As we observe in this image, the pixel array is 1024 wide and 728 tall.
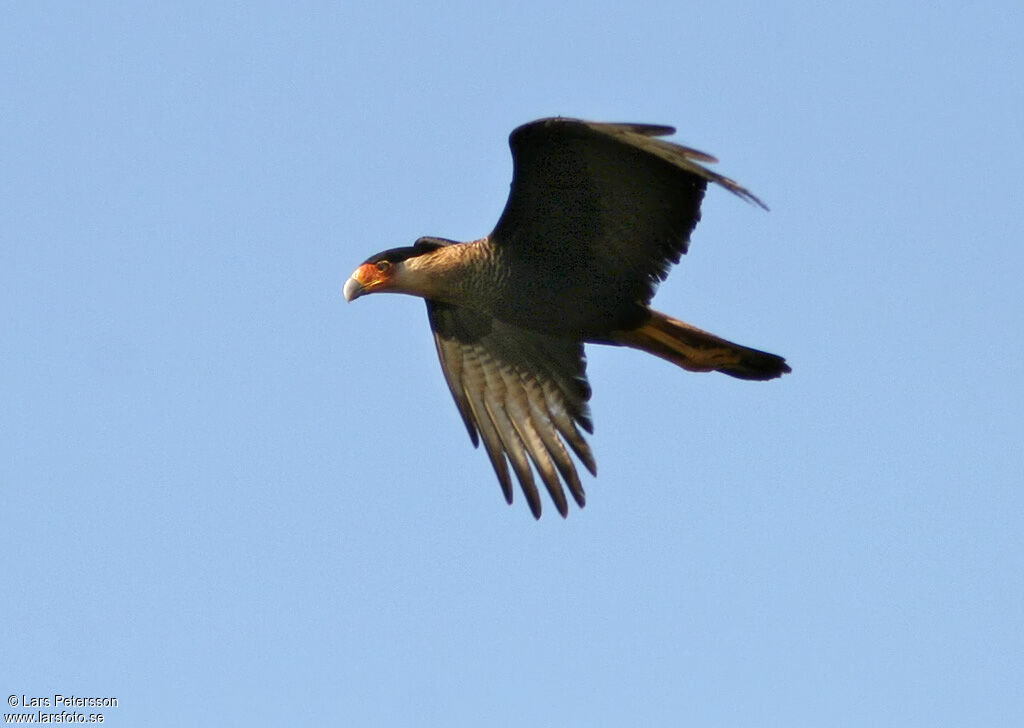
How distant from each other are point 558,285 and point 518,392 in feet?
3.60

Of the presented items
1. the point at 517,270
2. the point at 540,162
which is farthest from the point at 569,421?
the point at 540,162

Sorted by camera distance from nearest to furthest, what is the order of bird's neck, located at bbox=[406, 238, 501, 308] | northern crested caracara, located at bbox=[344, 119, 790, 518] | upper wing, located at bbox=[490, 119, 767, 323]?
1. upper wing, located at bbox=[490, 119, 767, 323]
2. northern crested caracara, located at bbox=[344, 119, 790, 518]
3. bird's neck, located at bbox=[406, 238, 501, 308]

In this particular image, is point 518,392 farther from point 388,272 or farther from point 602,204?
point 602,204

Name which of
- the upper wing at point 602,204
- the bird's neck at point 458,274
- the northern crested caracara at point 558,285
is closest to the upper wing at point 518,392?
the northern crested caracara at point 558,285

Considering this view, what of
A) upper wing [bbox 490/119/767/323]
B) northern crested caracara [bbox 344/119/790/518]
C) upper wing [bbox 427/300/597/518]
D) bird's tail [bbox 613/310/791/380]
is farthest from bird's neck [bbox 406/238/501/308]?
bird's tail [bbox 613/310/791/380]

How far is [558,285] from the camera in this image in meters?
9.90

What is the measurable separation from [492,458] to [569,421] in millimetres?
482

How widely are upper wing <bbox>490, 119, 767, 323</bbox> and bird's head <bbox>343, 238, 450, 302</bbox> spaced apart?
0.59 meters

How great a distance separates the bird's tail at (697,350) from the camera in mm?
10055

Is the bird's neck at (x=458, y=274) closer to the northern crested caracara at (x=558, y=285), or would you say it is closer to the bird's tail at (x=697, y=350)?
the northern crested caracara at (x=558, y=285)

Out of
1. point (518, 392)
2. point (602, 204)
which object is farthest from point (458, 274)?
point (518, 392)

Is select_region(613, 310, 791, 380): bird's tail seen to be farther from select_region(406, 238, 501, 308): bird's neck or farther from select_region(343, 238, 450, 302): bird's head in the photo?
select_region(343, 238, 450, 302): bird's head

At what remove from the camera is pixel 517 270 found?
389 inches

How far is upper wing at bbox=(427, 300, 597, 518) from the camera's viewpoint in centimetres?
1064
